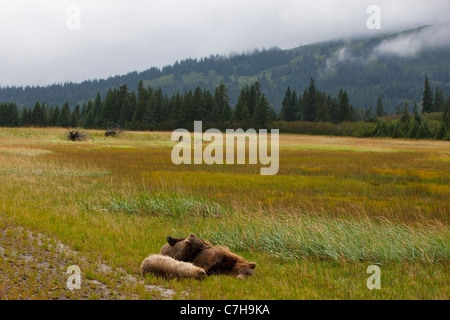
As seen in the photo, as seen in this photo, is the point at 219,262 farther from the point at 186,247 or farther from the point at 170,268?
the point at 170,268

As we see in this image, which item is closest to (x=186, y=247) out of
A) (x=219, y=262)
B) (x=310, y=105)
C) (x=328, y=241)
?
(x=219, y=262)

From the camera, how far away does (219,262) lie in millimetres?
6957

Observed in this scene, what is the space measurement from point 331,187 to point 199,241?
1501cm

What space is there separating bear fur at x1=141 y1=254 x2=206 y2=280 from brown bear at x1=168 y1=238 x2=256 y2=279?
304mm

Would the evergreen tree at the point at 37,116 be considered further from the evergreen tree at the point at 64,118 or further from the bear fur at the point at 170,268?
the bear fur at the point at 170,268

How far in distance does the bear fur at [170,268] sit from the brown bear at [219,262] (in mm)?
304

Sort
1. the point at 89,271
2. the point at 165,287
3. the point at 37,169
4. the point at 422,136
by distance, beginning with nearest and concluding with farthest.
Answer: the point at 165,287
the point at 89,271
the point at 37,169
the point at 422,136

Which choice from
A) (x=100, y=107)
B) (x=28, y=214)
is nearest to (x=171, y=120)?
(x=100, y=107)

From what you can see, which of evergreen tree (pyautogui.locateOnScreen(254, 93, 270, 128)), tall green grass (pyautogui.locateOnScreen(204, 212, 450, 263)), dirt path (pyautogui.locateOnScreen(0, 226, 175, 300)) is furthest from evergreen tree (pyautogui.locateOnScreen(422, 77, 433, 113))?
dirt path (pyautogui.locateOnScreen(0, 226, 175, 300))

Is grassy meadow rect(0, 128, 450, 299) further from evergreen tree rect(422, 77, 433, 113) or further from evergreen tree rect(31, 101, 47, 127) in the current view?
evergreen tree rect(422, 77, 433, 113)

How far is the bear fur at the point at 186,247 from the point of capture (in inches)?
281

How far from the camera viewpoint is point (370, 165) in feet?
105

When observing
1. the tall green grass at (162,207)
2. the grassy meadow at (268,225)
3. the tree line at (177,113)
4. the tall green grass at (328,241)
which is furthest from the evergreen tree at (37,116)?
the tall green grass at (328,241)

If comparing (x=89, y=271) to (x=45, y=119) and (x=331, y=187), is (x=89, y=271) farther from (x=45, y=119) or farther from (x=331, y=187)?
(x=45, y=119)
